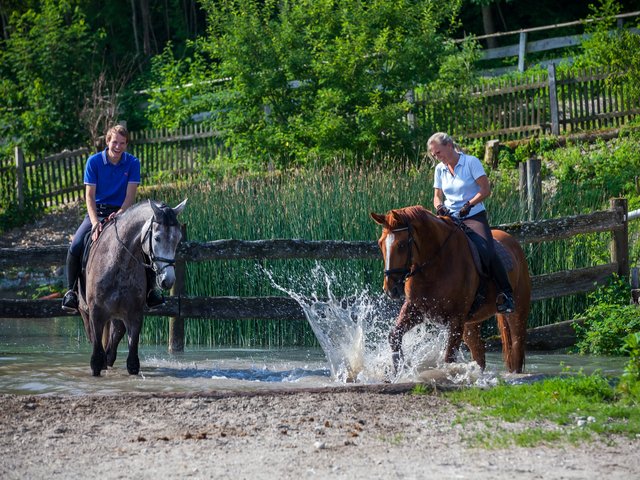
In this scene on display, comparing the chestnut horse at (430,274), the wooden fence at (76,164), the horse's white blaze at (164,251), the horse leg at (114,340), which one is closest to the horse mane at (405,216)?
the chestnut horse at (430,274)

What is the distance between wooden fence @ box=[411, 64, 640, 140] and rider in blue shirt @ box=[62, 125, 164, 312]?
12108mm

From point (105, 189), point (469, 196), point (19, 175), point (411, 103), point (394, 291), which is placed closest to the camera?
point (394, 291)

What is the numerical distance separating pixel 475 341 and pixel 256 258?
307 centimetres

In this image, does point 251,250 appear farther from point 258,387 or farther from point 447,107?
point 447,107

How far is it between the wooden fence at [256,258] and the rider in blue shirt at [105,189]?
5.47 feet

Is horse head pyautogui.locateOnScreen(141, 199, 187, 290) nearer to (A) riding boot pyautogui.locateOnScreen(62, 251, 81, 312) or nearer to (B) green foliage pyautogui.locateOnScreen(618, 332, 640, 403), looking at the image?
(A) riding boot pyautogui.locateOnScreen(62, 251, 81, 312)

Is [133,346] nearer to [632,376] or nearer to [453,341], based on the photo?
[453,341]

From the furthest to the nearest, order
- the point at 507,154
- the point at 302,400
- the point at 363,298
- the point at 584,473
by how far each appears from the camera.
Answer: the point at 507,154, the point at 363,298, the point at 302,400, the point at 584,473

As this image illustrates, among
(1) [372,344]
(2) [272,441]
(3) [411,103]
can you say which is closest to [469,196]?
(1) [372,344]

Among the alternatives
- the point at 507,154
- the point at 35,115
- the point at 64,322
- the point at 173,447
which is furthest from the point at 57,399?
the point at 35,115

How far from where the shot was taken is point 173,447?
6.58 m

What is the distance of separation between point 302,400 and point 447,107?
52.0 ft

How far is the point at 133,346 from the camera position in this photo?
9.89 meters

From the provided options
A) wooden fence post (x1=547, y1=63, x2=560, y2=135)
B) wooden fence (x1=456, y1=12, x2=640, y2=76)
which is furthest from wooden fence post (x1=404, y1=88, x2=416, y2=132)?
wooden fence (x1=456, y1=12, x2=640, y2=76)
